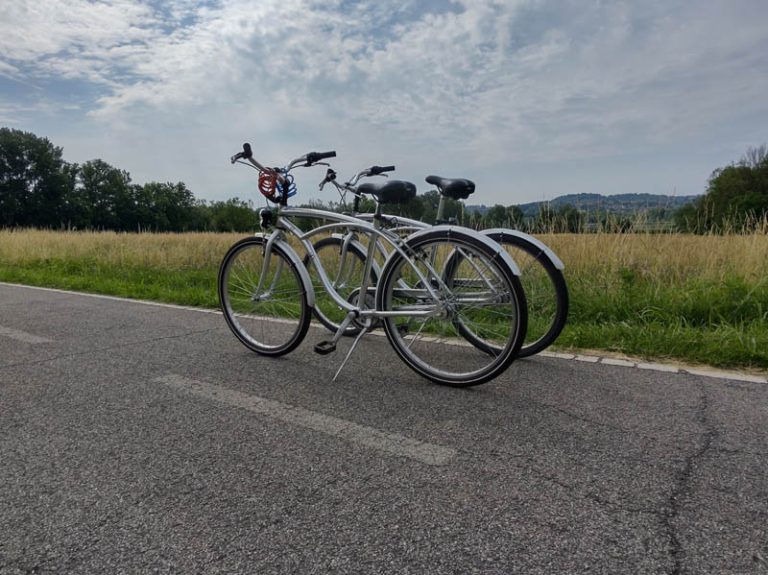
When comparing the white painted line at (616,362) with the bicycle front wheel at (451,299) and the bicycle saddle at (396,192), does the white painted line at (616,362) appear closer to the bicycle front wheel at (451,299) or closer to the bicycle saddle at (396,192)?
the bicycle front wheel at (451,299)

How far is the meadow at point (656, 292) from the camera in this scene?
141 inches

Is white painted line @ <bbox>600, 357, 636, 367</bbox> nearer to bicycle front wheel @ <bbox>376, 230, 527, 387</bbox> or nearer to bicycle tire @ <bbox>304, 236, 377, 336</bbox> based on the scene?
bicycle front wheel @ <bbox>376, 230, 527, 387</bbox>

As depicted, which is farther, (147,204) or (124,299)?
(147,204)

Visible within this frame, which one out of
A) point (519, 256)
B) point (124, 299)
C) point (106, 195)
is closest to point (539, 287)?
point (519, 256)

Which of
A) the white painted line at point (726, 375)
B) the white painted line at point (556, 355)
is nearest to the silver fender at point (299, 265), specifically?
the white painted line at point (556, 355)

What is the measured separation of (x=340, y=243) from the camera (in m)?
4.23

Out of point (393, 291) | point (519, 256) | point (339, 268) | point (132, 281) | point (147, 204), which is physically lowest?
point (132, 281)

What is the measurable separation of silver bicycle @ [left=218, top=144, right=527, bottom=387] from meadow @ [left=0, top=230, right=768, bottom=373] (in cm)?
98

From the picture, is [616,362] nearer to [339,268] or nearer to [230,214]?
[339,268]

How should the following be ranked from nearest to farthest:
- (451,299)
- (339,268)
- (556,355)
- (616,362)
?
Result: (451,299), (616,362), (556,355), (339,268)

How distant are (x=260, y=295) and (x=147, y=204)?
87.1 m

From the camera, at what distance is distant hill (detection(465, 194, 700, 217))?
251 inches

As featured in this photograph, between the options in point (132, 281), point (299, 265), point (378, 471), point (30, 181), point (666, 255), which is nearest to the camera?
point (378, 471)

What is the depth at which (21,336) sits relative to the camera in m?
4.32
